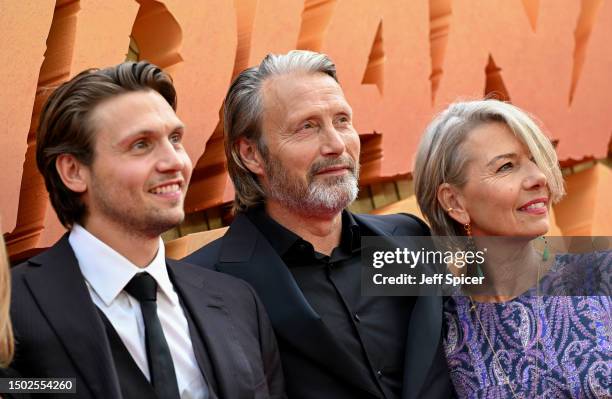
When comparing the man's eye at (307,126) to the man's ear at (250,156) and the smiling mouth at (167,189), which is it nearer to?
the man's ear at (250,156)

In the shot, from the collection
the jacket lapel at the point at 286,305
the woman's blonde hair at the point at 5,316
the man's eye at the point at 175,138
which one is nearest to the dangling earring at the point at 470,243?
the jacket lapel at the point at 286,305

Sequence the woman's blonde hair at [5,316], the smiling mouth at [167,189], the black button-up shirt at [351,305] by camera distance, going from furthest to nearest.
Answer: the black button-up shirt at [351,305]
the smiling mouth at [167,189]
the woman's blonde hair at [5,316]

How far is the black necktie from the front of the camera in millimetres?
2027

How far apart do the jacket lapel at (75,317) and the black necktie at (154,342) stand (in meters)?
0.11

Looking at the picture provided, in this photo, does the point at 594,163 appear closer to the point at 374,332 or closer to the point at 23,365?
the point at 374,332

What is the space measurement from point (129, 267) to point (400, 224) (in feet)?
3.38

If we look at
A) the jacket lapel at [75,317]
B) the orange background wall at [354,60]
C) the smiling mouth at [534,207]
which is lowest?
the jacket lapel at [75,317]

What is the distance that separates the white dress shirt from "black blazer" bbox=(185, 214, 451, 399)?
361mm

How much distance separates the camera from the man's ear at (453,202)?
106 inches

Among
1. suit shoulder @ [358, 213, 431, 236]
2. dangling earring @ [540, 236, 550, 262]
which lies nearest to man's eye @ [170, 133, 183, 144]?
suit shoulder @ [358, 213, 431, 236]

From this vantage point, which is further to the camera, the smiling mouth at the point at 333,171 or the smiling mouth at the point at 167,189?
the smiling mouth at the point at 333,171

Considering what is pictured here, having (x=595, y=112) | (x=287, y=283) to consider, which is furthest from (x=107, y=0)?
(x=595, y=112)

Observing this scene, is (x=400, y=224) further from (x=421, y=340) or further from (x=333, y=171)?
(x=421, y=340)

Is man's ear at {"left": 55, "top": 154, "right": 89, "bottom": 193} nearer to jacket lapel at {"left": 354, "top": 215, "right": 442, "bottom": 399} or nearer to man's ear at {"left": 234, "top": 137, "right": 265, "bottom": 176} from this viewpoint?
man's ear at {"left": 234, "top": 137, "right": 265, "bottom": 176}
